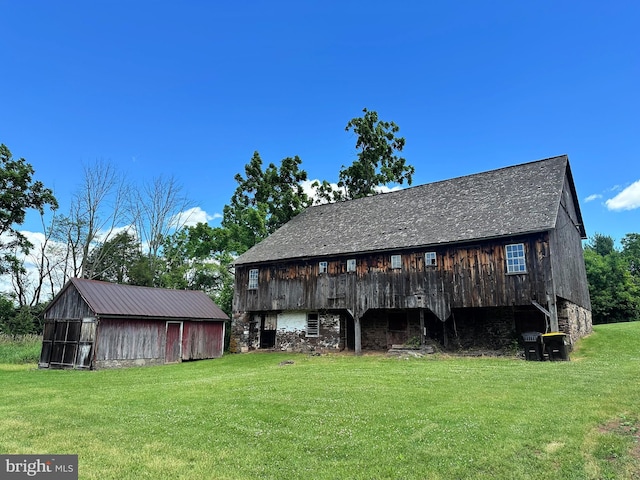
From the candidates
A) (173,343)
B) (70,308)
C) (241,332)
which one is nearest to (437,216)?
(241,332)

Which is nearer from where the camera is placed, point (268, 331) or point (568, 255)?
point (568, 255)

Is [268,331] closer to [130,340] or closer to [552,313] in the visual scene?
[130,340]

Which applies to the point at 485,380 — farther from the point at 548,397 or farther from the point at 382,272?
the point at 382,272

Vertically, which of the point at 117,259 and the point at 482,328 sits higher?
the point at 117,259

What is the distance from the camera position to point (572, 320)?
67.7ft

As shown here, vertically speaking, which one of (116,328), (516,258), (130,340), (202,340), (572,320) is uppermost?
(516,258)

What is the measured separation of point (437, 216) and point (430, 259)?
2999mm

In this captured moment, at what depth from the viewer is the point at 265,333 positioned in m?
26.8

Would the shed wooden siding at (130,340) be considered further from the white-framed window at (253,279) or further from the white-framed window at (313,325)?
the white-framed window at (313,325)

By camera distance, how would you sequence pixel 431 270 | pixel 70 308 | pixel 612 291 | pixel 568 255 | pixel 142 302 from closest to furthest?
pixel 431 270, pixel 568 255, pixel 70 308, pixel 142 302, pixel 612 291

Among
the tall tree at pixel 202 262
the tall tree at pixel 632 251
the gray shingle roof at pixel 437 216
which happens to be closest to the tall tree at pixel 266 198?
the tall tree at pixel 202 262

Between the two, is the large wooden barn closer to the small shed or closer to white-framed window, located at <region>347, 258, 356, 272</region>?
white-framed window, located at <region>347, 258, 356, 272</region>

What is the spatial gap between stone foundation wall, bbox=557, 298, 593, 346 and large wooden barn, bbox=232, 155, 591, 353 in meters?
0.08

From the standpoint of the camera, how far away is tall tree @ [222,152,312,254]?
125ft
